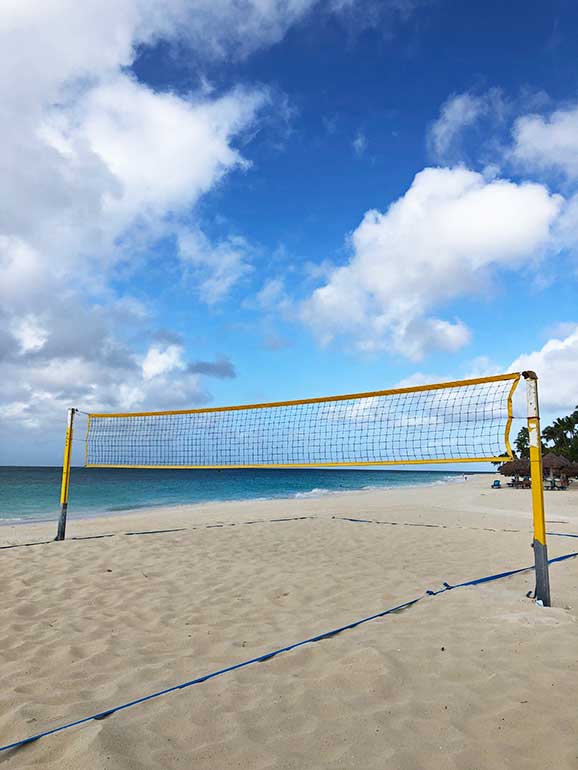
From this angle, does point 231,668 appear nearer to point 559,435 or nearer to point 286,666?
point 286,666

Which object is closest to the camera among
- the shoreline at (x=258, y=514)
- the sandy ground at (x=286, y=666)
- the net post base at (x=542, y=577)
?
the sandy ground at (x=286, y=666)

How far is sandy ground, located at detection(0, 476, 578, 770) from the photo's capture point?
1.81 metres

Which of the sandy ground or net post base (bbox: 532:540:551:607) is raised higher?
net post base (bbox: 532:540:551:607)

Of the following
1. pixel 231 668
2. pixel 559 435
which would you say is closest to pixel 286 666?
pixel 231 668

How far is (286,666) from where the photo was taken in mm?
2551

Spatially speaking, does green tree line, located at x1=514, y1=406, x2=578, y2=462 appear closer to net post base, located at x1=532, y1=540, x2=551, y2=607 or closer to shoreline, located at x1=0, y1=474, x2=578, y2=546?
shoreline, located at x1=0, y1=474, x2=578, y2=546

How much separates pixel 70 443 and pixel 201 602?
415 cm

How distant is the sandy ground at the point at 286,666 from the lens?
1.81 metres

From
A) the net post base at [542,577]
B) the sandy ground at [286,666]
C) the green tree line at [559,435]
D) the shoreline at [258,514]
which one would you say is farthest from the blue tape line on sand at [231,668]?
the green tree line at [559,435]

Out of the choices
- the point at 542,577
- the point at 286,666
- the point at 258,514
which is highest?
the point at 542,577

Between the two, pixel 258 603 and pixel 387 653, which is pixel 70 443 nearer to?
pixel 258 603

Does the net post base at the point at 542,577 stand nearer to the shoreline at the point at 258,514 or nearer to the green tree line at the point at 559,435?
the shoreline at the point at 258,514

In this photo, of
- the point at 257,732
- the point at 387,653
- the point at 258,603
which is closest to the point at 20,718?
the point at 257,732

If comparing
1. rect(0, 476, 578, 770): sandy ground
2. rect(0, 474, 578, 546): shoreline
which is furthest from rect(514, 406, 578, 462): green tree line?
rect(0, 476, 578, 770): sandy ground
